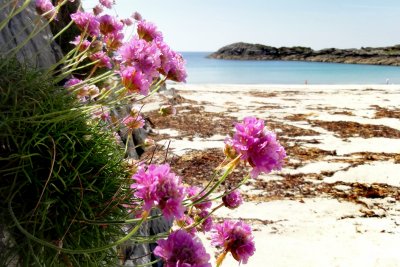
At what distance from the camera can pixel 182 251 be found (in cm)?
138

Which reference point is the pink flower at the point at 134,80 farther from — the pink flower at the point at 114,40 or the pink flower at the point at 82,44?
the pink flower at the point at 82,44

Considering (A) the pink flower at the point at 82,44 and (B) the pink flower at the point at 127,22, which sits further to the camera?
(B) the pink flower at the point at 127,22

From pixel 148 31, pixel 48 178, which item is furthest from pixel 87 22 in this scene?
pixel 48 178

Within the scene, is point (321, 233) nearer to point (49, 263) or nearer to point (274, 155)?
point (274, 155)

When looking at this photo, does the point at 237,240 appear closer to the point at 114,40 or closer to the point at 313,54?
the point at 114,40

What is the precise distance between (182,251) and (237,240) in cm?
44

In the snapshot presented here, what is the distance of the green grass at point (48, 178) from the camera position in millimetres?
1493

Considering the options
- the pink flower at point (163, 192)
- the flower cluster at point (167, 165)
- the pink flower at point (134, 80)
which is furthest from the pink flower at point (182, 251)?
the pink flower at point (134, 80)

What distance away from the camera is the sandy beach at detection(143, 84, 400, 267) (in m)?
3.97

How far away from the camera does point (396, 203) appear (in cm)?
507

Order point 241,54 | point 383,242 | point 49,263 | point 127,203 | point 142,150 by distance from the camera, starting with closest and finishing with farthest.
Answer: point 49,263 < point 127,203 < point 383,242 < point 142,150 < point 241,54

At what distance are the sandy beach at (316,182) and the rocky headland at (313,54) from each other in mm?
77801

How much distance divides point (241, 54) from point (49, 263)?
117280mm

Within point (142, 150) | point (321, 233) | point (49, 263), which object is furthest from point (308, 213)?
point (49, 263)
